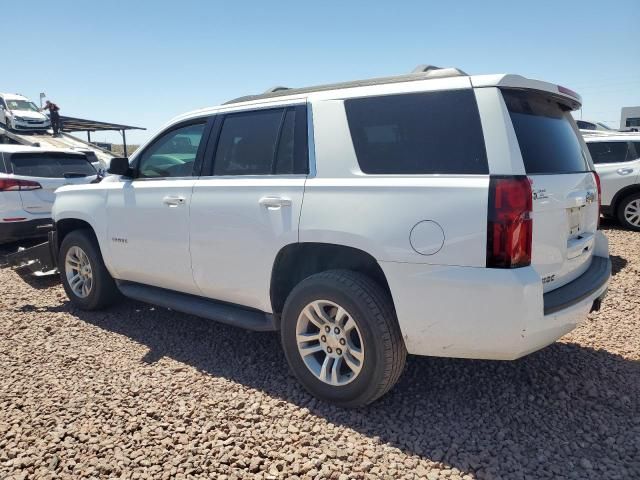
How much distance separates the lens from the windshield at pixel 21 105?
22144 mm

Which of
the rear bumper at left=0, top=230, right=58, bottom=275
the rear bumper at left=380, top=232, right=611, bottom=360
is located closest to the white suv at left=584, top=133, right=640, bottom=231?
the rear bumper at left=380, top=232, right=611, bottom=360

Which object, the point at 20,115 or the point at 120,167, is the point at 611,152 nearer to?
the point at 120,167

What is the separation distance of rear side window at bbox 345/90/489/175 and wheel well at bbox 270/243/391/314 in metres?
0.53

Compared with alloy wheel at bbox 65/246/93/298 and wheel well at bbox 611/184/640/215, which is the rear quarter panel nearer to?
alloy wheel at bbox 65/246/93/298

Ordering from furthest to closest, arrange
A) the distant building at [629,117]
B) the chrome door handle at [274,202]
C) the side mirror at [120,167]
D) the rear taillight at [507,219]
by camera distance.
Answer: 1. the distant building at [629,117]
2. the side mirror at [120,167]
3. the chrome door handle at [274,202]
4. the rear taillight at [507,219]

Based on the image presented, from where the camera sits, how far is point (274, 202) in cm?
301

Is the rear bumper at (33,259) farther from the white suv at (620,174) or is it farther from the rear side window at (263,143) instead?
the white suv at (620,174)

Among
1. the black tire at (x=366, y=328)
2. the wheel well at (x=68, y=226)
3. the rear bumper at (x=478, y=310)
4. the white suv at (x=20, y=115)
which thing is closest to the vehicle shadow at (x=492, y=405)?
the black tire at (x=366, y=328)

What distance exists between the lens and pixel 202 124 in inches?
146

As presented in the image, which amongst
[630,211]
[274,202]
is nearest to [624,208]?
[630,211]

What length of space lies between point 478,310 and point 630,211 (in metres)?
8.04

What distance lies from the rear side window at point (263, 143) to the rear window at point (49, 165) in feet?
15.9

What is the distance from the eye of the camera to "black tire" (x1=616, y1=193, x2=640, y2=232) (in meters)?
8.61

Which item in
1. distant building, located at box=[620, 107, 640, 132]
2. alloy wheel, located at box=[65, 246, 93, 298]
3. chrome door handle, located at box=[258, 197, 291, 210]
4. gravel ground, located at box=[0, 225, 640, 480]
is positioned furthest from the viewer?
distant building, located at box=[620, 107, 640, 132]
